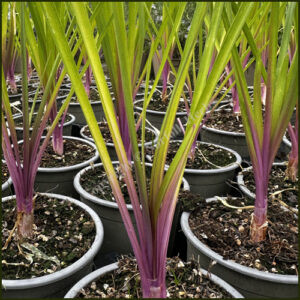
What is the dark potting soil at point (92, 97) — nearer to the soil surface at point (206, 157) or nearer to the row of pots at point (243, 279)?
the soil surface at point (206, 157)

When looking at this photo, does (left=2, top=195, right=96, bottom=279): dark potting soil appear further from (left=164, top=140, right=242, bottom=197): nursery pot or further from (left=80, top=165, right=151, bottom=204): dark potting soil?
(left=164, top=140, right=242, bottom=197): nursery pot

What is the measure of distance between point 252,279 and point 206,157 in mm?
659

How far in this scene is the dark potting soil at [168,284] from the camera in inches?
23.3

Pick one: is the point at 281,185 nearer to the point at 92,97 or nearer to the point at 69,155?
the point at 69,155

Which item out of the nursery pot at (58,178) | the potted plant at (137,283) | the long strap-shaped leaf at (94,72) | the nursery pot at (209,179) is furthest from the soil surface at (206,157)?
the long strap-shaped leaf at (94,72)

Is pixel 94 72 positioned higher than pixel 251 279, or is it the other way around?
pixel 94 72

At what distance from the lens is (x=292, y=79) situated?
0.57m

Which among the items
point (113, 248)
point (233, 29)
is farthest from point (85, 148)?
point (233, 29)

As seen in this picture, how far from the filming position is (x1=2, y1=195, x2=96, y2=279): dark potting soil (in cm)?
67

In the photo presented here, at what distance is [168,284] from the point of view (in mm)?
619

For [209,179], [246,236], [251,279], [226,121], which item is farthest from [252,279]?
[226,121]

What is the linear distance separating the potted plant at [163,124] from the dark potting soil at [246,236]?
227 mm

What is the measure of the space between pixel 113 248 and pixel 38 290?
1.09 feet

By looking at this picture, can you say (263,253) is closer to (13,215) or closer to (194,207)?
(194,207)
